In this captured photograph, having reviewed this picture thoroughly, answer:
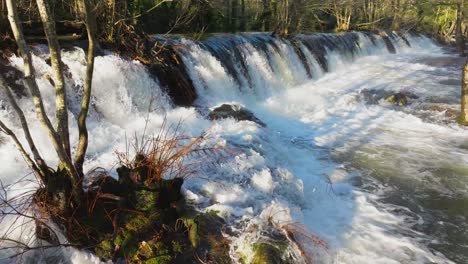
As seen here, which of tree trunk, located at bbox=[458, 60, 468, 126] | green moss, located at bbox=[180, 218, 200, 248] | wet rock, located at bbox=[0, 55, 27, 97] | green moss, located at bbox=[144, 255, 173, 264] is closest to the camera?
green moss, located at bbox=[144, 255, 173, 264]

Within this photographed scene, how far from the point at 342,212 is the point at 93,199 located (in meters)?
3.24

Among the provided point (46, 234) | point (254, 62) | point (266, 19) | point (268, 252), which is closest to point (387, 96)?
point (254, 62)

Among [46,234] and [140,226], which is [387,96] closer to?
[140,226]

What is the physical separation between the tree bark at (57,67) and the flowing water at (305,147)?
1.02 m

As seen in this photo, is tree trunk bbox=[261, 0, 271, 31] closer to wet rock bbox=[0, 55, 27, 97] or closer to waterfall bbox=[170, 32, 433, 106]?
waterfall bbox=[170, 32, 433, 106]

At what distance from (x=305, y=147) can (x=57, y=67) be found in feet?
17.7

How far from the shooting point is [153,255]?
3584mm

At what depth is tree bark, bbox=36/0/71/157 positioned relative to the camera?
126 inches

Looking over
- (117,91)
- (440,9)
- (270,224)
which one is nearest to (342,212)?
(270,224)

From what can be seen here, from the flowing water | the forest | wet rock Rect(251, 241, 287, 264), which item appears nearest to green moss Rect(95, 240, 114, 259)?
the flowing water

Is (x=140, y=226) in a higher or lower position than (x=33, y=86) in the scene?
lower

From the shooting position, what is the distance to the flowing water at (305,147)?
4684mm

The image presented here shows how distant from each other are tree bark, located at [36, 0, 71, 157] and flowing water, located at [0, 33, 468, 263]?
1.02m

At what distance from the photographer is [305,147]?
25.8 ft
